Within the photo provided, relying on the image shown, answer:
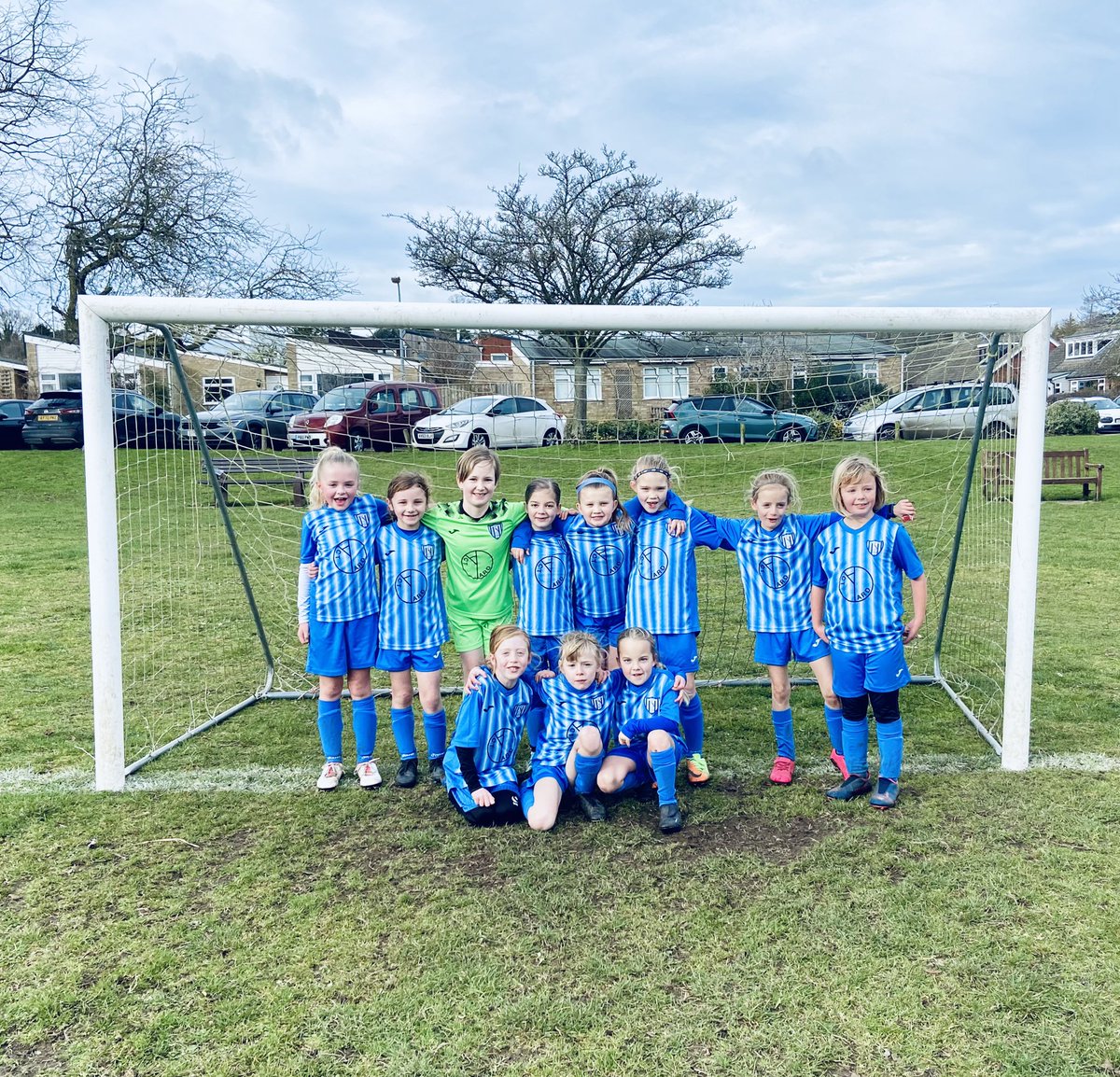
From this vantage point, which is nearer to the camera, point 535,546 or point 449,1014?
point 449,1014

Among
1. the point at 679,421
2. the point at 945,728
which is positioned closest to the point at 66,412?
the point at 679,421

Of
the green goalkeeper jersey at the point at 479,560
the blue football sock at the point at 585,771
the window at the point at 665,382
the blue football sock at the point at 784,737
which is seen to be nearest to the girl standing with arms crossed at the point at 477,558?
the green goalkeeper jersey at the point at 479,560

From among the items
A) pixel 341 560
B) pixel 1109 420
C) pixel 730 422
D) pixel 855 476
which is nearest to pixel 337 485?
pixel 341 560

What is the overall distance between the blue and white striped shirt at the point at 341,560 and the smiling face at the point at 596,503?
2.81 ft

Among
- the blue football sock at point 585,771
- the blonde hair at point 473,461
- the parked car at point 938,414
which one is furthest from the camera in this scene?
the parked car at point 938,414

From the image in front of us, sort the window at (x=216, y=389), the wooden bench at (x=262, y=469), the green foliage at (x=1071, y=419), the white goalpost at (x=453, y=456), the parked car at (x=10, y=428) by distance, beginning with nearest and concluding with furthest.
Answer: the white goalpost at (x=453, y=456) < the window at (x=216, y=389) < the wooden bench at (x=262, y=469) < the parked car at (x=10, y=428) < the green foliage at (x=1071, y=419)

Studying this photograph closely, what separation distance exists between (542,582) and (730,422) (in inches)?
72.7

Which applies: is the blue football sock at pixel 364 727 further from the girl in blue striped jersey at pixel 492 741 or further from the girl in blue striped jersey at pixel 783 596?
the girl in blue striped jersey at pixel 783 596

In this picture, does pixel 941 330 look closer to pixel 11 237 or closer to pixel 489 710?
pixel 489 710

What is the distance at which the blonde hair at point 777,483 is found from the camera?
355 centimetres

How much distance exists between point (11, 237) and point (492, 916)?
50.2ft

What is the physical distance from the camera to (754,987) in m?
2.22

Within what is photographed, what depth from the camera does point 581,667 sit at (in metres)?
3.23

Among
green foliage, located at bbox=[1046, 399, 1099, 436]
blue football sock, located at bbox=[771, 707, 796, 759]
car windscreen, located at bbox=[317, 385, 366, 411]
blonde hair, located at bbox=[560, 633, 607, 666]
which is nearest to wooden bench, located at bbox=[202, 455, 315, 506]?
car windscreen, located at bbox=[317, 385, 366, 411]
